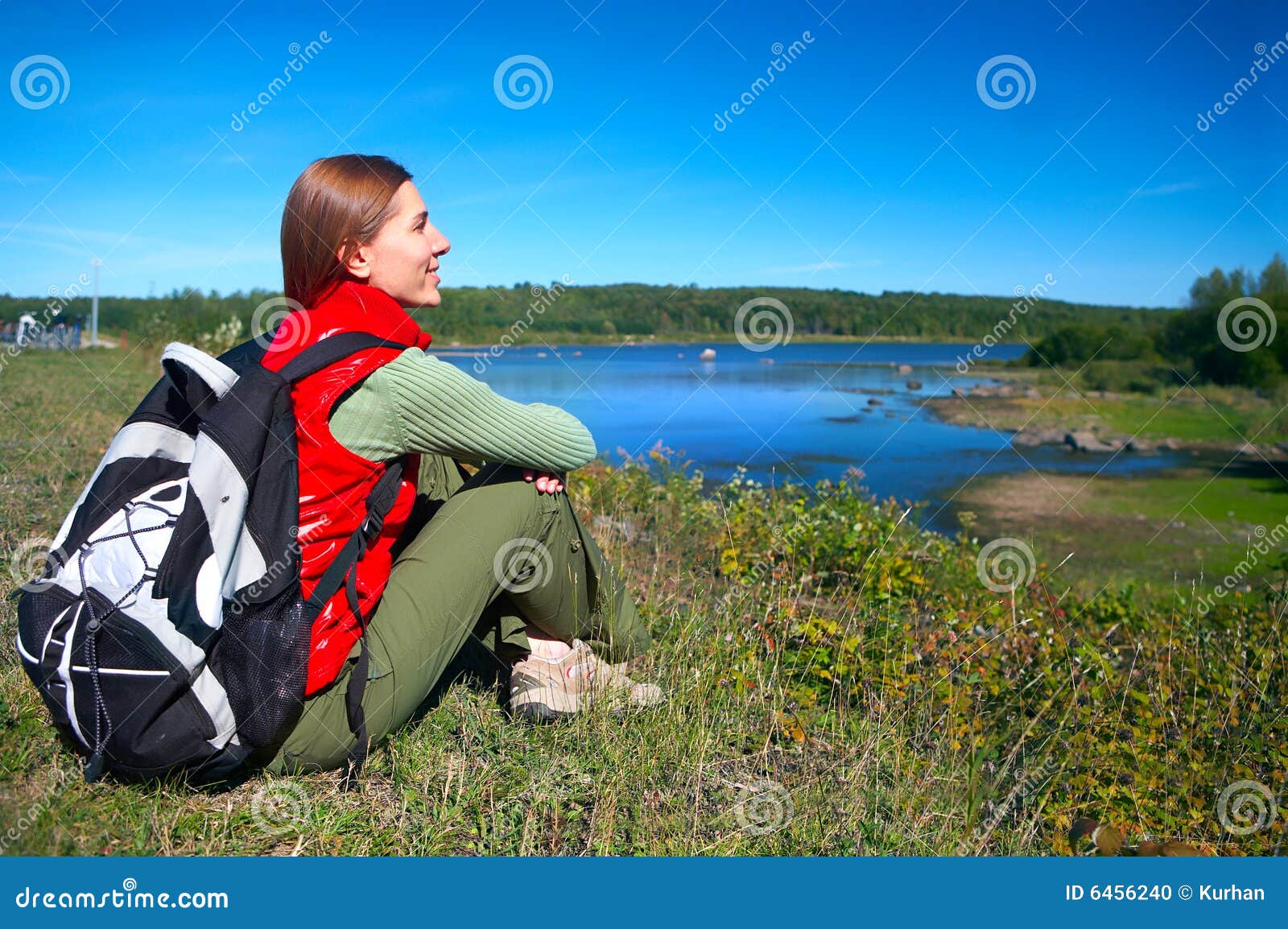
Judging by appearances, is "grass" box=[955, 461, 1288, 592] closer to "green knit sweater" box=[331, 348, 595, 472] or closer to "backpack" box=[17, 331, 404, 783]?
"green knit sweater" box=[331, 348, 595, 472]

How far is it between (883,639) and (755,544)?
4.20 ft

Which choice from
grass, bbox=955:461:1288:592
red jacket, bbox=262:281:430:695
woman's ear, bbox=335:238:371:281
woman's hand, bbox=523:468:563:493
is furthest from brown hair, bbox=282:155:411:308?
grass, bbox=955:461:1288:592

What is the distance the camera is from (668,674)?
8.32 feet

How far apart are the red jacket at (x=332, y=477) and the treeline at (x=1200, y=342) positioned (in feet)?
63.4

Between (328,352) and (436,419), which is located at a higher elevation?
(328,352)

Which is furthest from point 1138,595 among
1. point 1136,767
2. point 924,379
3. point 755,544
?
point 924,379

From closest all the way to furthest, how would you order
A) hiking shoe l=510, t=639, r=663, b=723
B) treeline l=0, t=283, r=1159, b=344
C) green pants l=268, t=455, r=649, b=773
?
green pants l=268, t=455, r=649, b=773 < hiking shoe l=510, t=639, r=663, b=723 < treeline l=0, t=283, r=1159, b=344

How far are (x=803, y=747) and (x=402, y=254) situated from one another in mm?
1677

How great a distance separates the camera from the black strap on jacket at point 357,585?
6.16ft

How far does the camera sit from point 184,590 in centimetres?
164

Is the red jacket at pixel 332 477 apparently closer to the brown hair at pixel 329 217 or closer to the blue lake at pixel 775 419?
the brown hair at pixel 329 217

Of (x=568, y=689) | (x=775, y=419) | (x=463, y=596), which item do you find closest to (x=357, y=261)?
(x=463, y=596)

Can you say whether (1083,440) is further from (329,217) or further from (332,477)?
(332,477)

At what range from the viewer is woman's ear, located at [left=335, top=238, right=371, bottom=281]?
2.10 metres
